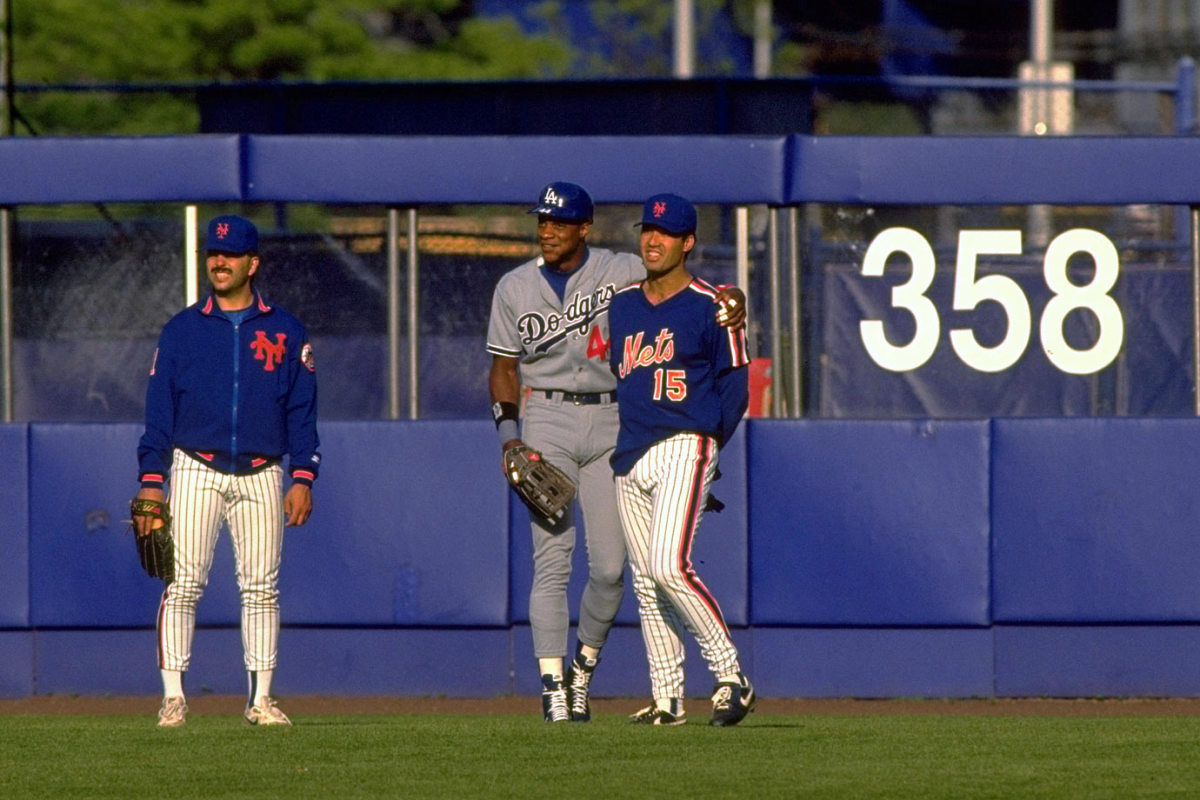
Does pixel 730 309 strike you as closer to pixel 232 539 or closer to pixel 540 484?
pixel 540 484

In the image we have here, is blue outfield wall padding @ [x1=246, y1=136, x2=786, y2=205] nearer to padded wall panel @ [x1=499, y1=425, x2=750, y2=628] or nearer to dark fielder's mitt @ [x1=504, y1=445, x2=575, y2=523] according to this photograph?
padded wall panel @ [x1=499, y1=425, x2=750, y2=628]

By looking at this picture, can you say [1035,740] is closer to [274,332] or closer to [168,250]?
[274,332]

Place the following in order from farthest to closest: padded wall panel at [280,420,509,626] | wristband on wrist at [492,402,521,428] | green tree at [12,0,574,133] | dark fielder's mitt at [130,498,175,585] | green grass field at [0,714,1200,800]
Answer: green tree at [12,0,574,133]
padded wall panel at [280,420,509,626]
wristband on wrist at [492,402,521,428]
dark fielder's mitt at [130,498,175,585]
green grass field at [0,714,1200,800]

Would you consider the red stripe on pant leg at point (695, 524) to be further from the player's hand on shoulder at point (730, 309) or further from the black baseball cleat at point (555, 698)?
the black baseball cleat at point (555, 698)

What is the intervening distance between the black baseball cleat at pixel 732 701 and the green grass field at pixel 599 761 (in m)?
0.07

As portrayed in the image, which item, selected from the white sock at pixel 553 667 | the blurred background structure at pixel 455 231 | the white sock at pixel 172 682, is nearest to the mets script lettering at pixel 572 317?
the white sock at pixel 553 667

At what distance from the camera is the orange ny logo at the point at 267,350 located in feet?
24.6

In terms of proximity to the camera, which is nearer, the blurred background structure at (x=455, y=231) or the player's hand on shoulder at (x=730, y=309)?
the player's hand on shoulder at (x=730, y=309)

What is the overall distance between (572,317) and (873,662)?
3080 mm

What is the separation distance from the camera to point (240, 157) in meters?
9.98

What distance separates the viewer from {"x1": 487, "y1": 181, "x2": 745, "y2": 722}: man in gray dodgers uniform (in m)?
7.65

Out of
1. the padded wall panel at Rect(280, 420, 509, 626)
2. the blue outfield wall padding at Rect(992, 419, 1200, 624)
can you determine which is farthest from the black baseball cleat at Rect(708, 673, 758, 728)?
the blue outfield wall padding at Rect(992, 419, 1200, 624)

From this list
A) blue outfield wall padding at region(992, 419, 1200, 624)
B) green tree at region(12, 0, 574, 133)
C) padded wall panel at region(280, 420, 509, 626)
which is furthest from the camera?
green tree at region(12, 0, 574, 133)

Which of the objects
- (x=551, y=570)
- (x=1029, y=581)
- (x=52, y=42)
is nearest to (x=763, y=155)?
(x=1029, y=581)
